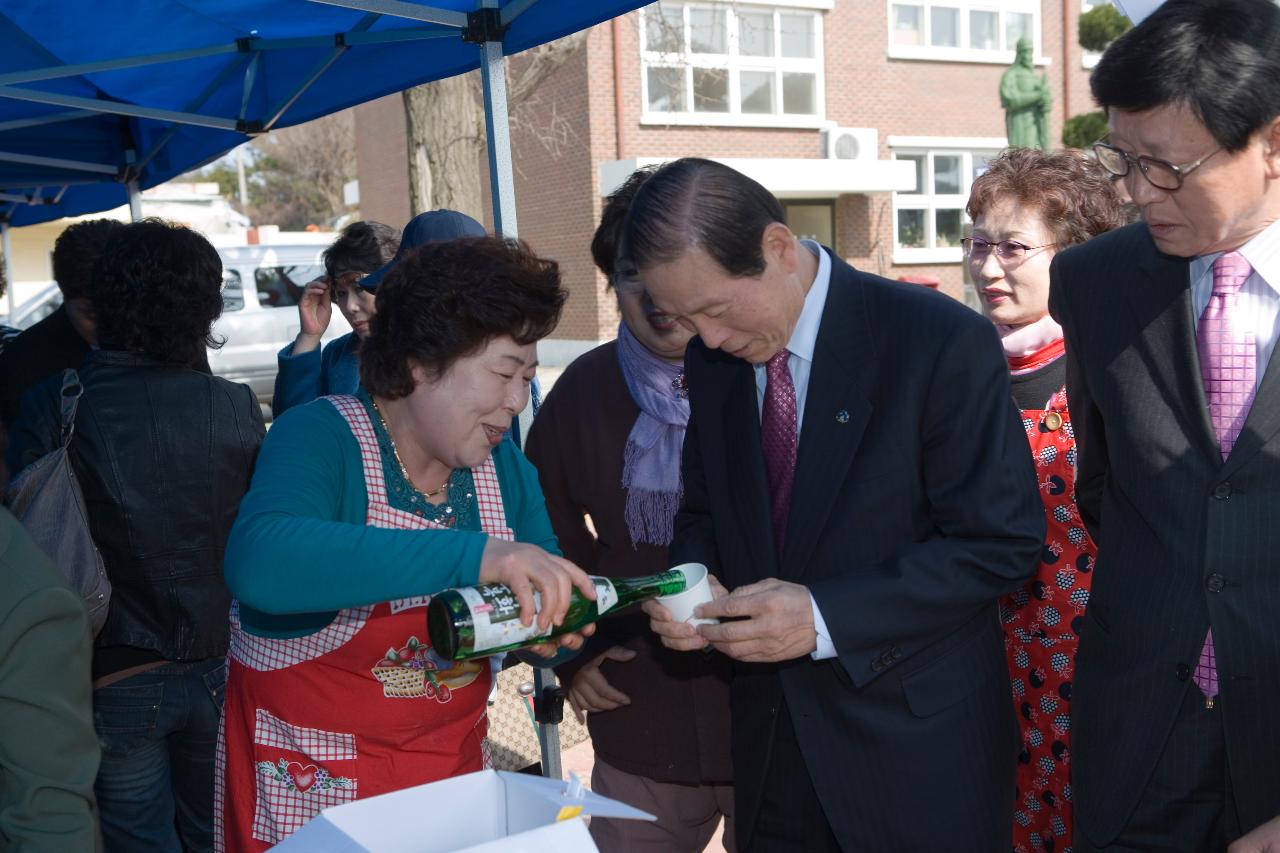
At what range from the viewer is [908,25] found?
21.3m

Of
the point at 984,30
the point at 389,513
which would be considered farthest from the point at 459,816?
the point at 984,30

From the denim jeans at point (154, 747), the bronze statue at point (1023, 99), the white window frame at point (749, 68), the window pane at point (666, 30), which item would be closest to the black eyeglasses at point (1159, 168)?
the denim jeans at point (154, 747)

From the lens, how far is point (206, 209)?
97.0 feet

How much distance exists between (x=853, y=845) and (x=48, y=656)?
1.30m

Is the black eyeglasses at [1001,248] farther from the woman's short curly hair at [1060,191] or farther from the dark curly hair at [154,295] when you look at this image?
the dark curly hair at [154,295]

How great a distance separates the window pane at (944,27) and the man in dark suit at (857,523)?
841 inches

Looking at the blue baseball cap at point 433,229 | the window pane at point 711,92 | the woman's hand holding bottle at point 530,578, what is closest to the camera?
the woman's hand holding bottle at point 530,578

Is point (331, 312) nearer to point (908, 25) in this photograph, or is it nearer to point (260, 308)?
point (260, 308)

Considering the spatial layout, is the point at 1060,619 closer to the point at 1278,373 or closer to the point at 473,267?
the point at 1278,373

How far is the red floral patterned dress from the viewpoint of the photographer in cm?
250

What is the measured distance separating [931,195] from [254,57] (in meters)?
18.8

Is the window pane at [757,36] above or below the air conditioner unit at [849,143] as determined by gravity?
above

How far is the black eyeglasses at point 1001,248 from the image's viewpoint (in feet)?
8.87

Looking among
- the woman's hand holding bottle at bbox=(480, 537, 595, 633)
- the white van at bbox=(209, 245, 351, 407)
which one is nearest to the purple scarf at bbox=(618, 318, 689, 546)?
the woman's hand holding bottle at bbox=(480, 537, 595, 633)
